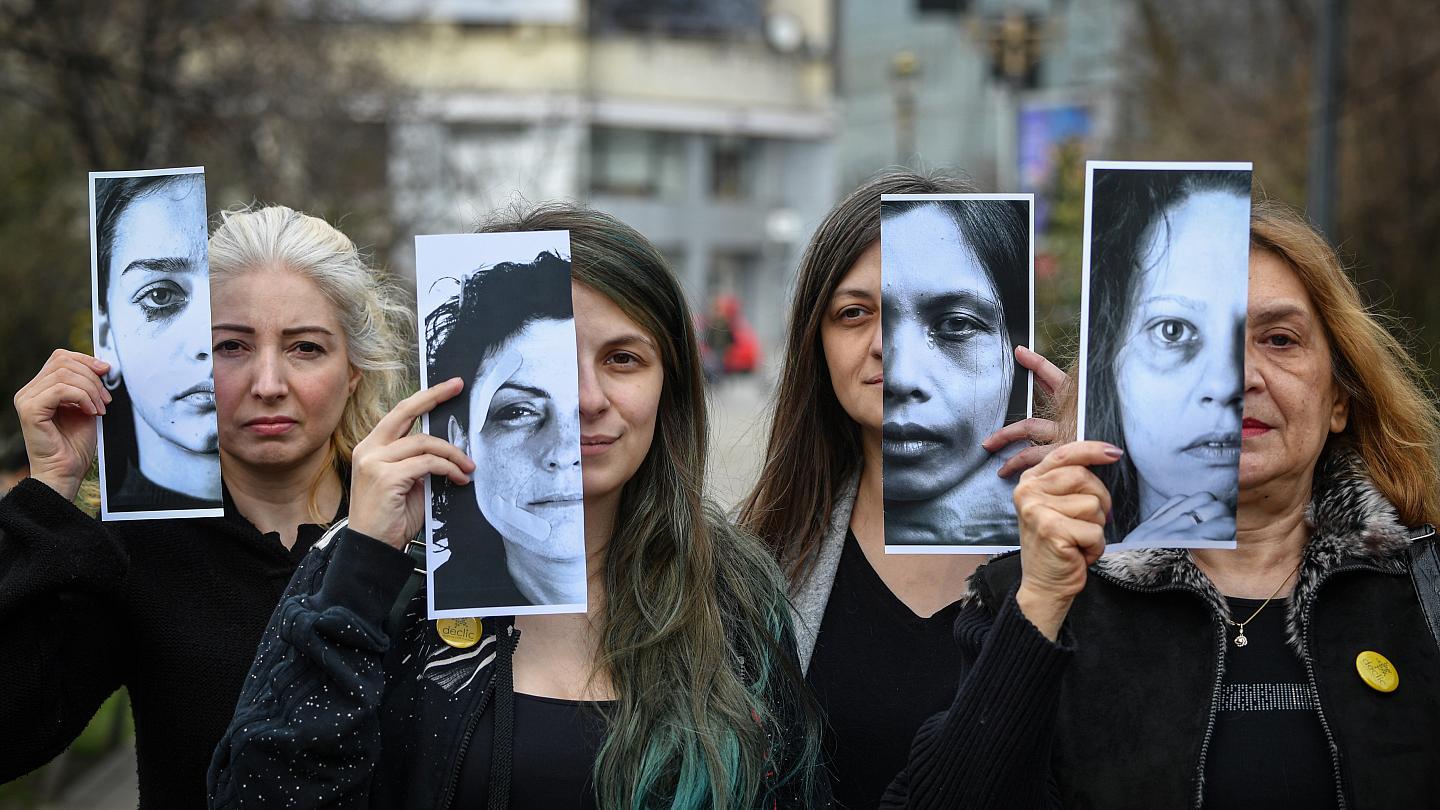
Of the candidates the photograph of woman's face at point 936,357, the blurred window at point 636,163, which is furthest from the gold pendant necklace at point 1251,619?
the blurred window at point 636,163

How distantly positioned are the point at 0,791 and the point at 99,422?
14.6ft

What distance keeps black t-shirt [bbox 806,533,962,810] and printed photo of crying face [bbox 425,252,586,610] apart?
722 millimetres

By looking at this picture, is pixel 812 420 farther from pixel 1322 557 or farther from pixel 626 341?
pixel 1322 557

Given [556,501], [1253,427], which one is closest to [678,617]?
[556,501]

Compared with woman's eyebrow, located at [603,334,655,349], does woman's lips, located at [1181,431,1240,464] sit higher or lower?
lower

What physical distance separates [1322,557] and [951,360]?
721 millimetres

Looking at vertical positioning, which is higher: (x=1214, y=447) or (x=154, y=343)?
(x=154, y=343)

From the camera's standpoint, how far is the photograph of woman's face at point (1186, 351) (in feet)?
8.16

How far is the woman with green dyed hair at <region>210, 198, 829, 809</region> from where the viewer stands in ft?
7.93

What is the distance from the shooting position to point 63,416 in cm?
296

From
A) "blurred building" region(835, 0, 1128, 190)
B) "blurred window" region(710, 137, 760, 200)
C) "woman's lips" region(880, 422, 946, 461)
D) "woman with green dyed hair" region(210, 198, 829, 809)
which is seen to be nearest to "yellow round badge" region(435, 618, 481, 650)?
"woman with green dyed hair" region(210, 198, 829, 809)

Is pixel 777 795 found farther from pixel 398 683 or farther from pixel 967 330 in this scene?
pixel 967 330

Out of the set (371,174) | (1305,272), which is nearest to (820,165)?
(371,174)

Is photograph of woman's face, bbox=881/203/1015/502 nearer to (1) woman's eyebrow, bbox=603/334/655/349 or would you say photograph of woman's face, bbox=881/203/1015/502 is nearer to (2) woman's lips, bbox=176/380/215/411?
(1) woman's eyebrow, bbox=603/334/655/349
